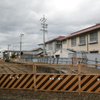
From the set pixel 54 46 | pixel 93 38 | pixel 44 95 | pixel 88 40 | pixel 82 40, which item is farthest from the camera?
pixel 54 46

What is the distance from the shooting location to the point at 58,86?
20.3 ft

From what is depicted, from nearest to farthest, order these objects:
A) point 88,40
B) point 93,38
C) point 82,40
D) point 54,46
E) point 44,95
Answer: point 44,95 < point 93,38 < point 88,40 < point 82,40 < point 54,46

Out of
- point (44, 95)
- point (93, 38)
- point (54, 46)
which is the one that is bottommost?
point (44, 95)

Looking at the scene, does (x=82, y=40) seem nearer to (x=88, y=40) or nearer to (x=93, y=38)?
(x=88, y=40)

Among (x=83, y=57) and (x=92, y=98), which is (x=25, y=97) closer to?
(x=92, y=98)

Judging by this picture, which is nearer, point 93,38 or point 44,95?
point 44,95

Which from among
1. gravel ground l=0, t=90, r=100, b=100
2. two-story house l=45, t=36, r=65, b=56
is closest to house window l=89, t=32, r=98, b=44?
two-story house l=45, t=36, r=65, b=56

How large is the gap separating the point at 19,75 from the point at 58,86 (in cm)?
203

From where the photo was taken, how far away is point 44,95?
5789 millimetres

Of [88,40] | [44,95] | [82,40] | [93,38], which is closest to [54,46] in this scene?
[82,40]

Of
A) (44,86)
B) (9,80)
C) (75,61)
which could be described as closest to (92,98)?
(44,86)

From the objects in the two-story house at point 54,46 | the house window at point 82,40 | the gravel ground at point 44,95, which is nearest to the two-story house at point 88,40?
the house window at point 82,40

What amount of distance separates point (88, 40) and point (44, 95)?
19122 millimetres

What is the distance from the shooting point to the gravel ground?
553cm
